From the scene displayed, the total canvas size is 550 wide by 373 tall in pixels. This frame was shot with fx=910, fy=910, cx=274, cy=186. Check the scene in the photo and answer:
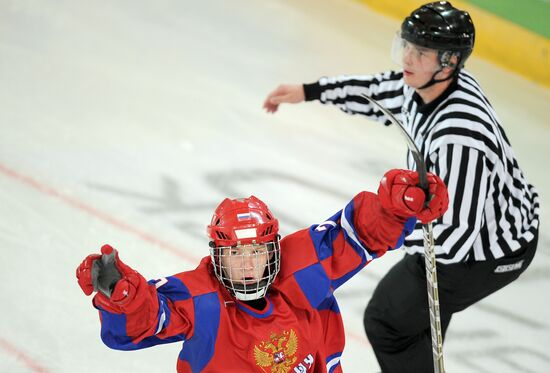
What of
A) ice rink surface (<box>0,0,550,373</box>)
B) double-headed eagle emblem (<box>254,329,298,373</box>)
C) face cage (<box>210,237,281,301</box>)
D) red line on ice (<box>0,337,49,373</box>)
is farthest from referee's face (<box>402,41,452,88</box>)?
red line on ice (<box>0,337,49,373</box>)

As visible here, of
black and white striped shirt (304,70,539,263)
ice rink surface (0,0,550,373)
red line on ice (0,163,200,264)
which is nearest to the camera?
black and white striped shirt (304,70,539,263)

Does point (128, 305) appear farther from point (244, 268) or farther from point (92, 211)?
point (92, 211)

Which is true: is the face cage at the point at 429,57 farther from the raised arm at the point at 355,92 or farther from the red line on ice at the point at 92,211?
the red line on ice at the point at 92,211

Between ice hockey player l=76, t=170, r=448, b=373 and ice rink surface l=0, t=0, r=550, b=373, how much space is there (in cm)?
108

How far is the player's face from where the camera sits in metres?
2.28

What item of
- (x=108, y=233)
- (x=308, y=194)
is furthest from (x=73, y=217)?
(x=308, y=194)

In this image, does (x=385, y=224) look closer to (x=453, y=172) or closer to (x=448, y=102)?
(x=453, y=172)

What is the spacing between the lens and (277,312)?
235 cm

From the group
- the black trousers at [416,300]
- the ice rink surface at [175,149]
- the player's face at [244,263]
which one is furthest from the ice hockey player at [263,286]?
the ice rink surface at [175,149]

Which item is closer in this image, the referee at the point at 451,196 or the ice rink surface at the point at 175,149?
the referee at the point at 451,196

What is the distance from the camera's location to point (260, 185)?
15.1 feet

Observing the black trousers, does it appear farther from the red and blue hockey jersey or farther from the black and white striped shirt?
the red and blue hockey jersey

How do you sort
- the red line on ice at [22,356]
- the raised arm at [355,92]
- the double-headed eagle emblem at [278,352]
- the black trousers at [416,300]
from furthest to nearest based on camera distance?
1. the raised arm at [355,92]
2. the red line on ice at [22,356]
3. the black trousers at [416,300]
4. the double-headed eagle emblem at [278,352]

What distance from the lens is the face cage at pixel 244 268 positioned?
2.28 m
